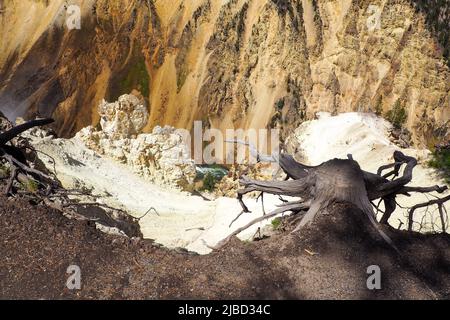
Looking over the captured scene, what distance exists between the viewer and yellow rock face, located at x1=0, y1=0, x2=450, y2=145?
23.7 metres

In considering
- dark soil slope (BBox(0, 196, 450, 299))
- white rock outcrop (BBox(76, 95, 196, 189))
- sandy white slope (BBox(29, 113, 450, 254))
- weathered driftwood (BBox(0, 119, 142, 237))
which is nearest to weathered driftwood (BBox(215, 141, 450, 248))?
dark soil slope (BBox(0, 196, 450, 299))

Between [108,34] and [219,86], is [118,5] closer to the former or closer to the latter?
[108,34]

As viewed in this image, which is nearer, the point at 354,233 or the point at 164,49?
the point at 354,233

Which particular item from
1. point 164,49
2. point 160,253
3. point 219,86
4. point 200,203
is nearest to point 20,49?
point 164,49

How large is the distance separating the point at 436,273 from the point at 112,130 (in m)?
16.6

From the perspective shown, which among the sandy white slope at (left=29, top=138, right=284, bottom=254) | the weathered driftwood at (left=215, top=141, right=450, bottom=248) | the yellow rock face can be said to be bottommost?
the sandy white slope at (left=29, top=138, right=284, bottom=254)

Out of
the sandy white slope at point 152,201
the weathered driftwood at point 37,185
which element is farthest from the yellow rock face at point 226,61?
the weathered driftwood at point 37,185

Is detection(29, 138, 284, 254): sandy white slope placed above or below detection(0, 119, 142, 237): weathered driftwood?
below

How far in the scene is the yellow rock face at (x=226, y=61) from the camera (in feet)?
77.7

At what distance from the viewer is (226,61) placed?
25562mm

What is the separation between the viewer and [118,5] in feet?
87.8

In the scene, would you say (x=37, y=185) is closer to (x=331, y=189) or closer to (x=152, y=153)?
(x=331, y=189)

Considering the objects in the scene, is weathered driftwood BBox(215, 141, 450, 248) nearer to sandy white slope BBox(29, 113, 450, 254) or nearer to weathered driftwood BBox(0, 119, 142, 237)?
weathered driftwood BBox(0, 119, 142, 237)

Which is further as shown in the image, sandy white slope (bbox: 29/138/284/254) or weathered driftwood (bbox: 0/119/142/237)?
sandy white slope (bbox: 29/138/284/254)
